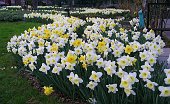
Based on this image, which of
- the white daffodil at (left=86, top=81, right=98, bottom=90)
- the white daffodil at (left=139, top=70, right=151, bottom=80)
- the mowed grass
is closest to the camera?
the white daffodil at (left=139, top=70, right=151, bottom=80)

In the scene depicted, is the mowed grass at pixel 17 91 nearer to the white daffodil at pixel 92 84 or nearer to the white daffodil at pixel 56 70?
the white daffodil at pixel 56 70

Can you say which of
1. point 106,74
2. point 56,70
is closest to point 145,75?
point 106,74

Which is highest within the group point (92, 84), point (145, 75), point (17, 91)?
point (145, 75)

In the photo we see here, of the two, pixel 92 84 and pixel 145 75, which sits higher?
pixel 145 75

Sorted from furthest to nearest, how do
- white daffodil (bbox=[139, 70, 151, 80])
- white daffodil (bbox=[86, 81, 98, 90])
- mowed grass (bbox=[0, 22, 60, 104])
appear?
mowed grass (bbox=[0, 22, 60, 104]) < white daffodil (bbox=[86, 81, 98, 90]) < white daffodil (bbox=[139, 70, 151, 80])

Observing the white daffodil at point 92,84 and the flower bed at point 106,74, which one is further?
the white daffodil at point 92,84

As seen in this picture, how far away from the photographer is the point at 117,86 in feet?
11.1

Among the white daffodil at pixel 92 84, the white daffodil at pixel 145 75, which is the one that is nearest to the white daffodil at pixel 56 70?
the white daffodil at pixel 92 84

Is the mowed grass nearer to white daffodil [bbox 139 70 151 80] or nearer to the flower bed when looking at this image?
the flower bed

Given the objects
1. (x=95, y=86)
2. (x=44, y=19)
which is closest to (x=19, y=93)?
(x=95, y=86)

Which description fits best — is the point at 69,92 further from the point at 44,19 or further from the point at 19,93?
the point at 44,19

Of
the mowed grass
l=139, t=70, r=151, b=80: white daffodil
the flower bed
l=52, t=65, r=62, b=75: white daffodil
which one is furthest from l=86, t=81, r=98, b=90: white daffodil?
the mowed grass

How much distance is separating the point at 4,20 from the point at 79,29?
809 cm

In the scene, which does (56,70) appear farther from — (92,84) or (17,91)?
(17,91)
